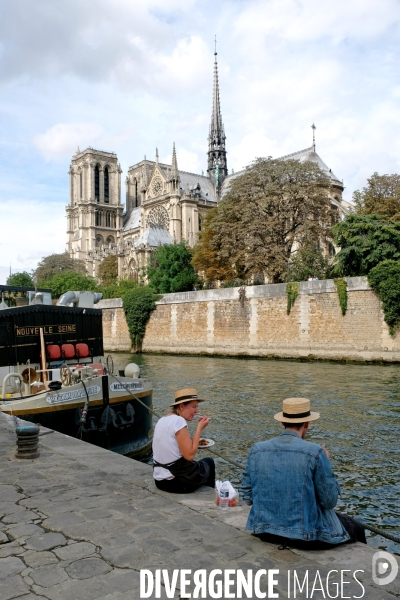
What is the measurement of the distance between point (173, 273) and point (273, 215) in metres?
12.6

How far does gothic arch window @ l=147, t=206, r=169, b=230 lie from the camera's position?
74.8m

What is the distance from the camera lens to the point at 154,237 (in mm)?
66625

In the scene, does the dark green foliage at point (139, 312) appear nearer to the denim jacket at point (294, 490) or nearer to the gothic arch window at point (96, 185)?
the denim jacket at point (294, 490)

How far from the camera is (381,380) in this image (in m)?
20.0

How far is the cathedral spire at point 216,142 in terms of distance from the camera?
82.1 metres

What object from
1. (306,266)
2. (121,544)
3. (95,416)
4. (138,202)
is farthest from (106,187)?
(121,544)

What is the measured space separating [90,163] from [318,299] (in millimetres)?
78277

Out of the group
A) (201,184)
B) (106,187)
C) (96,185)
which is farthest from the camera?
(106,187)

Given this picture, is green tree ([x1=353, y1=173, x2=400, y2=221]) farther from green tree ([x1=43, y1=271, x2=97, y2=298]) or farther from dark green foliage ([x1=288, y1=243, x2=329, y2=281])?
green tree ([x1=43, y1=271, x2=97, y2=298])

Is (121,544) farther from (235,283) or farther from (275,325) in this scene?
(235,283)

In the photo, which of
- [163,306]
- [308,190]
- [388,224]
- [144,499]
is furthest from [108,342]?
[144,499]

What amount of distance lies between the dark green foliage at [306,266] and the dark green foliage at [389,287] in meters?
6.54

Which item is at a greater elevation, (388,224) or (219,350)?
(388,224)

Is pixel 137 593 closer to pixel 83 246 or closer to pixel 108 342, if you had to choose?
pixel 108 342
